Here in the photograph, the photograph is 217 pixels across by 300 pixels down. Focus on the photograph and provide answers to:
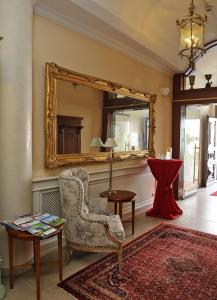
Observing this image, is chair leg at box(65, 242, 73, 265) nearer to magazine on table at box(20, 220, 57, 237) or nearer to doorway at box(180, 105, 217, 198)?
magazine on table at box(20, 220, 57, 237)

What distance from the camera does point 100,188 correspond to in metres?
3.79

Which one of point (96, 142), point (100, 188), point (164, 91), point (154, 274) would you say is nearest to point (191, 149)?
point (164, 91)

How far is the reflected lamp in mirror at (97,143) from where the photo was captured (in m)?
3.59

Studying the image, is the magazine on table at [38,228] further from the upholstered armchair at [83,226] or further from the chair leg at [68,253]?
the chair leg at [68,253]

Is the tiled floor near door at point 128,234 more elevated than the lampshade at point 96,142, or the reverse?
the lampshade at point 96,142

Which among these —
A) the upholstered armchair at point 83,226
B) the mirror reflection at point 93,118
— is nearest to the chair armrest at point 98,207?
the upholstered armchair at point 83,226

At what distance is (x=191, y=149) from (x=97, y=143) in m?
3.77

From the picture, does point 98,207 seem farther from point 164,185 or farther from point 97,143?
point 164,185

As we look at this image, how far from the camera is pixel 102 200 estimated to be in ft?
10.3

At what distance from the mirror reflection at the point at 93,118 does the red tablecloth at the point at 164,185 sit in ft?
1.82

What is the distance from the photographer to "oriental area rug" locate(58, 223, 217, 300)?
7.35ft

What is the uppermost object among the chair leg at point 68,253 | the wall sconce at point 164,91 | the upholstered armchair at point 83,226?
the wall sconce at point 164,91

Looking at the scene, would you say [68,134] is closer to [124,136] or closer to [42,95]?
[42,95]

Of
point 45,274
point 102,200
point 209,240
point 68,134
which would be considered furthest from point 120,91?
point 45,274
